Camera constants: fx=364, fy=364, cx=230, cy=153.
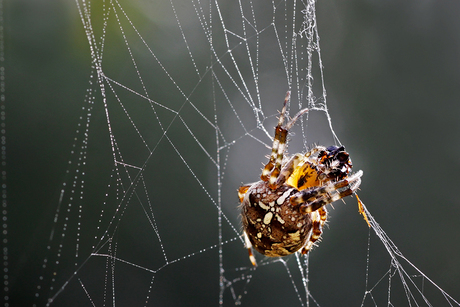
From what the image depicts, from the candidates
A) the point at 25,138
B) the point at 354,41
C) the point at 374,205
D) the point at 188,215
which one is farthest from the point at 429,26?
the point at 25,138

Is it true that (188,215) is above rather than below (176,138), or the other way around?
below

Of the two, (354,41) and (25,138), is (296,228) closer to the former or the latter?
(25,138)

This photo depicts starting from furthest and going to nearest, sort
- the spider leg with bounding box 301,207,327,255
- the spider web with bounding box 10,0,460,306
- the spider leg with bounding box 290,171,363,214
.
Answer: the spider web with bounding box 10,0,460,306, the spider leg with bounding box 301,207,327,255, the spider leg with bounding box 290,171,363,214

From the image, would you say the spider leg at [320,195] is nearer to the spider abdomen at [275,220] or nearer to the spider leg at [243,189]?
the spider abdomen at [275,220]

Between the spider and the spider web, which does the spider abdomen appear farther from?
the spider web

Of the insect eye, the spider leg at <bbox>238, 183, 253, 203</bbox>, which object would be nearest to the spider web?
the spider leg at <bbox>238, 183, 253, 203</bbox>

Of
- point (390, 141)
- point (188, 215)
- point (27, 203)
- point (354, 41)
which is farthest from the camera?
point (354, 41)
